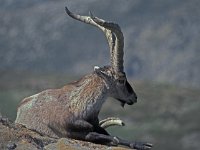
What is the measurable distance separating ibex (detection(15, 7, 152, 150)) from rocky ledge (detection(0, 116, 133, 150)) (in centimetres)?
147

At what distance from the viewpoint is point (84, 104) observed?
48.2 ft

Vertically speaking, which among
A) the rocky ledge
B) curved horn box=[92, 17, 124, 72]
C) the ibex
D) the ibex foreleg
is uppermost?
curved horn box=[92, 17, 124, 72]

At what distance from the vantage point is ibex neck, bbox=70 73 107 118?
47.6 feet

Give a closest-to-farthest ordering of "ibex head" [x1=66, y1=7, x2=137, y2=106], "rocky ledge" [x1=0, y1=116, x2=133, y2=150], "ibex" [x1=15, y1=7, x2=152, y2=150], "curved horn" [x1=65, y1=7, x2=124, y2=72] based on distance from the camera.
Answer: "rocky ledge" [x1=0, y1=116, x2=133, y2=150]
"ibex" [x1=15, y1=7, x2=152, y2=150]
"curved horn" [x1=65, y1=7, x2=124, y2=72]
"ibex head" [x1=66, y1=7, x2=137, y2=106]

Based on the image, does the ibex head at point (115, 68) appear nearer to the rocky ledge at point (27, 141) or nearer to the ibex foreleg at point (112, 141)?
the ibex foreleg at point (112, 141)

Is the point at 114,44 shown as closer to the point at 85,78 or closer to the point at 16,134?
the point at 85,78

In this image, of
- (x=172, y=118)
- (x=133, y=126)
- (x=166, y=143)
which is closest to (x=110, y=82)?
(x=166, y=143)

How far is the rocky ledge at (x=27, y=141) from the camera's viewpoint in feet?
37.6

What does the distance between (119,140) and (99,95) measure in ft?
5.15

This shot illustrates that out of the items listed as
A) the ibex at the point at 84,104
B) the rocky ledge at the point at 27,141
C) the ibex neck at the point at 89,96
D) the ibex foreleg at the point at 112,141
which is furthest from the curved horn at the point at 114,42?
the rocky ledge at the point at 27,141

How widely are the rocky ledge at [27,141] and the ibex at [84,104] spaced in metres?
1.47

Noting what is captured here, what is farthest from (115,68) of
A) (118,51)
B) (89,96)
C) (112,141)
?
(112,141)

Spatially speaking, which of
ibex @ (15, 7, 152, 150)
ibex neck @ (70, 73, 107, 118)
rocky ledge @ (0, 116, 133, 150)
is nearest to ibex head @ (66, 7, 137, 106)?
ibex @ (15, 7, 152, 150)

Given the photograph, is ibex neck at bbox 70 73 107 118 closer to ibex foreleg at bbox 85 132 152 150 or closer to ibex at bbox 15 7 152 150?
ibex at bbox 15 7 152 150
